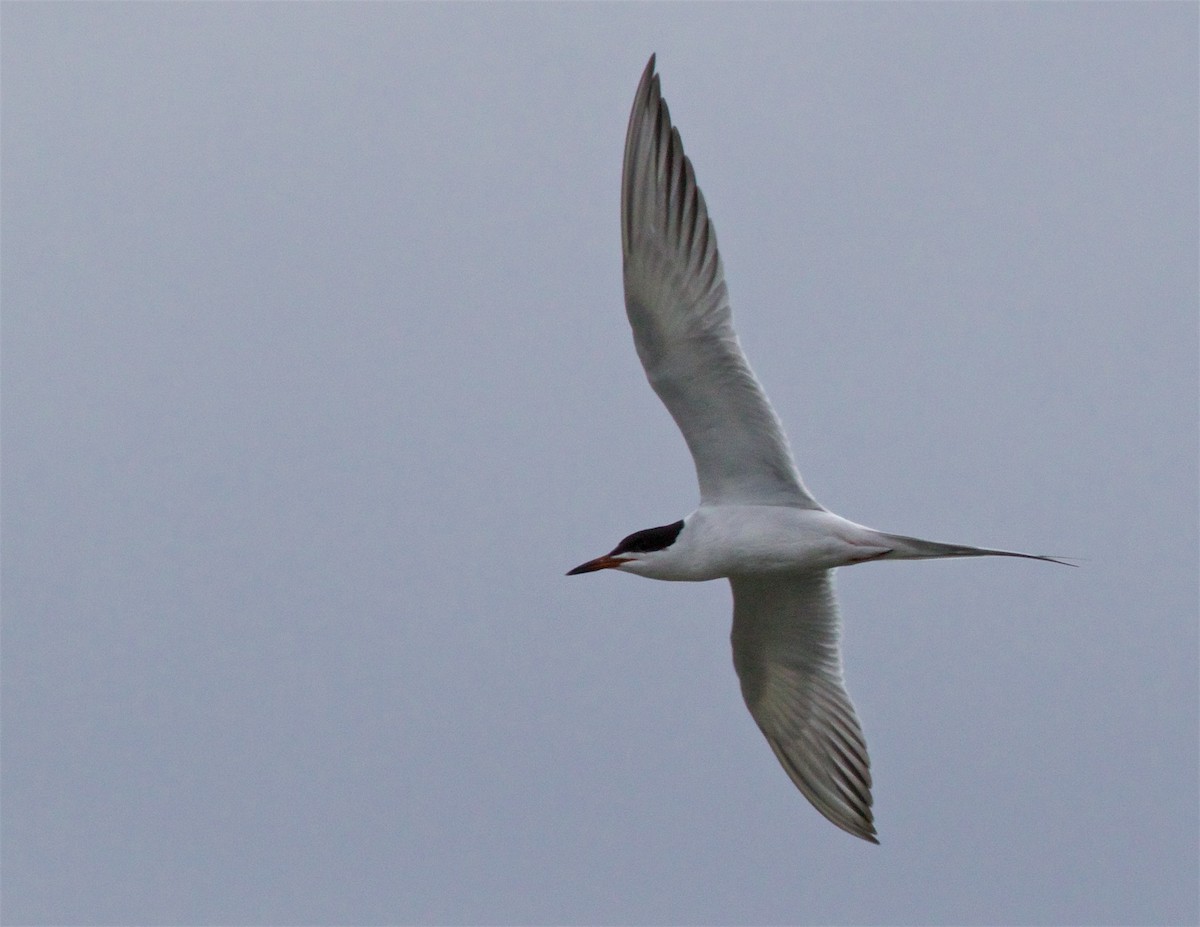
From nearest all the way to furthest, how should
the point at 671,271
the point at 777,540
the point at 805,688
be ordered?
1. the point at 671,271
2. the point at 777,540
3. the point at 805,688

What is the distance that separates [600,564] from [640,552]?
256 millimetres

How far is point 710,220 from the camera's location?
9172mm

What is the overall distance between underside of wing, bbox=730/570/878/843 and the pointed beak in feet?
3.97

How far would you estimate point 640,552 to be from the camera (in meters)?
9.88

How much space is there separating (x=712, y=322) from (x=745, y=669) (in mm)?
2929

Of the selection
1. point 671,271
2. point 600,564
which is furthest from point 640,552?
point 671,271

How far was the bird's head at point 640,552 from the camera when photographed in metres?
9.84

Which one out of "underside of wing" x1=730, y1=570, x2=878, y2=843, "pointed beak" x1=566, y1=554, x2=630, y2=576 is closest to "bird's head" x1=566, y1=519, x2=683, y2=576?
"pointed beak" x1=566, y1=554, x2=630, y2=576

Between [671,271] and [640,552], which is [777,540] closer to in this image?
[640,552]

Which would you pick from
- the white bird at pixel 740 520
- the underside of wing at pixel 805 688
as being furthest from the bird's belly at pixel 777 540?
the underside of wing at pixel 805 688

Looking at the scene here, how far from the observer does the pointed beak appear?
9.94 meters

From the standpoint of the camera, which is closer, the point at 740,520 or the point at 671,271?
the point at 671,271

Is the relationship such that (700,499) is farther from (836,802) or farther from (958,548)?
(836,802)

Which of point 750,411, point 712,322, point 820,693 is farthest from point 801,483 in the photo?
point 820,693
